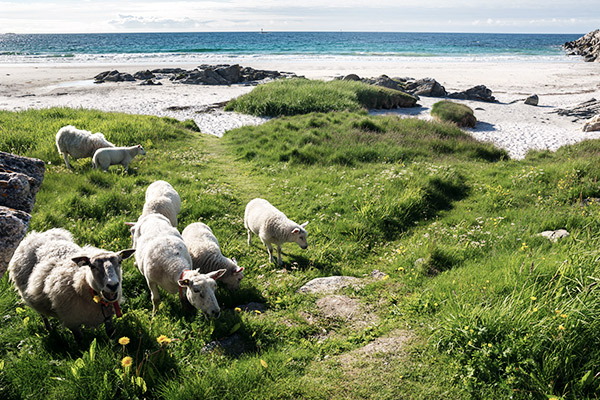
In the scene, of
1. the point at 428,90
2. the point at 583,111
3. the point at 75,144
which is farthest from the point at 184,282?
the point at 428,90

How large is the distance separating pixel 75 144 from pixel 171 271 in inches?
371

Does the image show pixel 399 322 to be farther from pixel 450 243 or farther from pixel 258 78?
pixel 258 78

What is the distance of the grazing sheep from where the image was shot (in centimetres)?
861

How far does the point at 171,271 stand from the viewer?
6242 mm

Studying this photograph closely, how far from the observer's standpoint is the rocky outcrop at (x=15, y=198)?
13.1 ft

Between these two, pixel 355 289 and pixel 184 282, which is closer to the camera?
pixel 184 282

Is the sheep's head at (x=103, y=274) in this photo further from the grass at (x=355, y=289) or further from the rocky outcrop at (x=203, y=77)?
the rocky outcrop at (x=203, y=77)

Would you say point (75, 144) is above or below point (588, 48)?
below

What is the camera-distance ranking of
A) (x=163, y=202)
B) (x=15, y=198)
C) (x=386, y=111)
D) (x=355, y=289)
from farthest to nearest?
(x=386, y=111) < (x=163, y=202) < (x=355, y=289) < (x=15, y=198)

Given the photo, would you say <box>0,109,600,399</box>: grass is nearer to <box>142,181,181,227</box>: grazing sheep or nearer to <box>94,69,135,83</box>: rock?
<box>142,181,181,227</box>: grazing sheep

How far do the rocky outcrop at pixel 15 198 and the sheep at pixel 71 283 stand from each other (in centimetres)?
79

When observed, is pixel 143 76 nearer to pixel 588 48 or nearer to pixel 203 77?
pixel 203 77

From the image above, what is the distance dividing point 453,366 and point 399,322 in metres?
1.16

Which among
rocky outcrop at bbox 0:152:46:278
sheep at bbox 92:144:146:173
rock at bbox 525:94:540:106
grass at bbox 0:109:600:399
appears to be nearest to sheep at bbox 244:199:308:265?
grass at bbox 0:109:600:399
